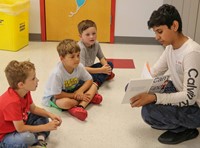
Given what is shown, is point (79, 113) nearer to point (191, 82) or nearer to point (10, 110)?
point (10, 110)

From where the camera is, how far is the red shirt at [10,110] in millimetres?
1654

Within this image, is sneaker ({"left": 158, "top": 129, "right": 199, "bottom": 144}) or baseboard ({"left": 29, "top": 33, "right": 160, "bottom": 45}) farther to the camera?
baseboard ({"left": 29, "top": 33, "right": 160, "bottom": 45})

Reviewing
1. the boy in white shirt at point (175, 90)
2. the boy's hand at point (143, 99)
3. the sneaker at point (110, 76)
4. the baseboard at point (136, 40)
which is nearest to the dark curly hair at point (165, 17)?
the boy in white shirt at point (175, 90)

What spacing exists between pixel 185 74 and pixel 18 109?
89cm

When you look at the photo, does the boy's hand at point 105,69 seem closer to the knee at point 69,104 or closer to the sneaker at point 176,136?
the knee at point 69,104

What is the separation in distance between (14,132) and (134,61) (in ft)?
6.20

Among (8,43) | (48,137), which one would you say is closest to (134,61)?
(8,43)

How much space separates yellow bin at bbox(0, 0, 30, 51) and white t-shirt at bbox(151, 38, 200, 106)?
6.73ft

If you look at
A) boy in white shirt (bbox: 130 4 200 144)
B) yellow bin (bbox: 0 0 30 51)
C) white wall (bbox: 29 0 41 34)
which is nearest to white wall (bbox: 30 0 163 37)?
white wall (bbox: 29 0 41 34)

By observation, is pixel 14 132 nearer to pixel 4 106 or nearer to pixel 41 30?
pixel 4 106

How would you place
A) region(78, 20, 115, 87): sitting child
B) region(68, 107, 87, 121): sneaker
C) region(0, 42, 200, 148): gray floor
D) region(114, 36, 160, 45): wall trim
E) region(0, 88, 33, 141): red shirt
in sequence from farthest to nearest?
region(114, 36, 160, 45): wall trim, region(78, 20, 115, 87): sitting child, region(68, 107, 87, 121): sneaker, region(0, 42, 200, 148): gray floor, region(0, 88, 33, 141): red shirt

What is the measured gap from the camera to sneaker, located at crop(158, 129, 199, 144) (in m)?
1.94

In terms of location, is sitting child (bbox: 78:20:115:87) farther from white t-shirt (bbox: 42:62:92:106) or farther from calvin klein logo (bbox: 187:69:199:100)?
calvin klein logo (bbox: 187:69:199:100)

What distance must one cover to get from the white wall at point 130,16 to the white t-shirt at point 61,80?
1708mm
